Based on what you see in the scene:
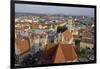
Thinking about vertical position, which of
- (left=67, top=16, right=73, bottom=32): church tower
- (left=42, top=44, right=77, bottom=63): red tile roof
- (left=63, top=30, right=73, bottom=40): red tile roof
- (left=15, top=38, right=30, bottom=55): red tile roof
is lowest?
(left=42, top=44, right=77, bottom=63): red tile roof

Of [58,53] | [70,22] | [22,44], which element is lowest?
[58,53]

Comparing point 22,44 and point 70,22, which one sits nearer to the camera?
point 22,44

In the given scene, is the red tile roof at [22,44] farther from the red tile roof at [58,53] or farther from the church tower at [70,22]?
the church tower at [70,22]

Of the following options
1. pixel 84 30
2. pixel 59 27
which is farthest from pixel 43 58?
pixel 84 30

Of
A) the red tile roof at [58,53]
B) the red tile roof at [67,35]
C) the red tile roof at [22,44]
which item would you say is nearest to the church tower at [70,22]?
the red tile roof at [67,35]

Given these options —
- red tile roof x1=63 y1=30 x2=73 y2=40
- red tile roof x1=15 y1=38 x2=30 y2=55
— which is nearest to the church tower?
red tile roof x1=63 y1=30 x2=73 y2=40

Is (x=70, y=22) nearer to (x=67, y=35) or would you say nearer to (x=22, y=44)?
(x=67, y=35)

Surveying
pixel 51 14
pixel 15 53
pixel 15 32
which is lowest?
pixel 15 53

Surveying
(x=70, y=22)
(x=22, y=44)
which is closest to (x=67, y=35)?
(x=70, y=22)

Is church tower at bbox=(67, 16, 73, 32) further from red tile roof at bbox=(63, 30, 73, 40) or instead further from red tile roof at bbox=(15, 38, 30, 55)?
red tile roof at bbox=(15, 38, 30, 55)

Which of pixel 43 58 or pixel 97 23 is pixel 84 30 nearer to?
pixel 97 23

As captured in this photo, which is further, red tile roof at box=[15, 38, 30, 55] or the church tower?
the church tower
